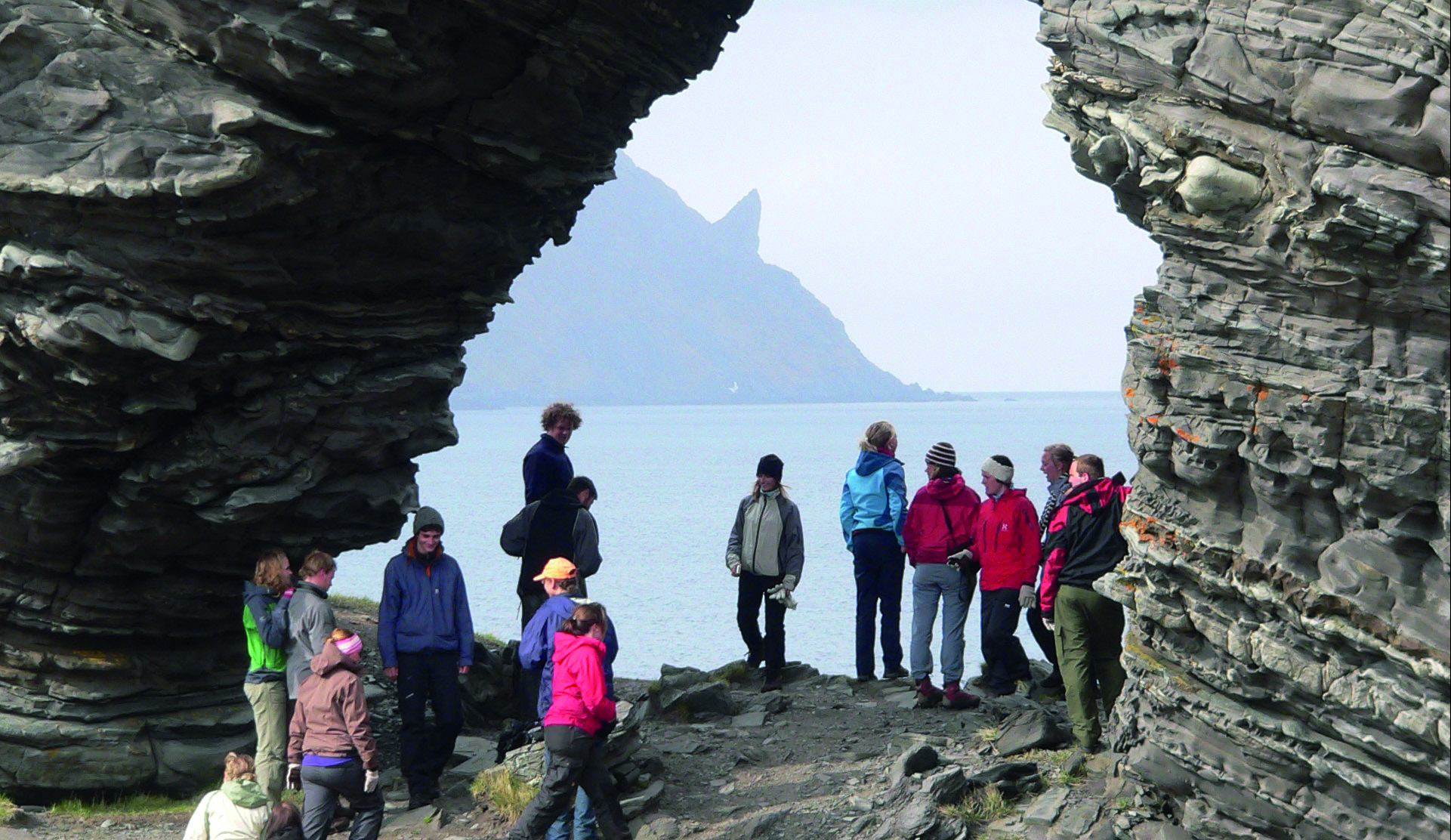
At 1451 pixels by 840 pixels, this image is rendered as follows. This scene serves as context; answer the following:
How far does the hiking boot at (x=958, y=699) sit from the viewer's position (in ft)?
49.6

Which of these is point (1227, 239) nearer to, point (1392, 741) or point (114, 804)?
point (1392, 741)

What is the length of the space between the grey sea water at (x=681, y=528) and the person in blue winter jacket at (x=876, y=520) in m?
1.70

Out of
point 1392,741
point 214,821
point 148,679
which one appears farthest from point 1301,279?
point 148,679

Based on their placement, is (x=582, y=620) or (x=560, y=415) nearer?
(x=582, y=620)

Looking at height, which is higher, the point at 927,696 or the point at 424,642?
the point at 424,642

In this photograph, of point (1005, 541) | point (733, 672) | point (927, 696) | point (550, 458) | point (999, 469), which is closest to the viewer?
point (999, 469)

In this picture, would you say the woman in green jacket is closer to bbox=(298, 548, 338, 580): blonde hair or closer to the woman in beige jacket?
bbox=(298, 548, 338, 580): blonde hair

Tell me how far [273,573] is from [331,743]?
2.54 metres

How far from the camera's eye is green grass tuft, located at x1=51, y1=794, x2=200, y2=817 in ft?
49.0

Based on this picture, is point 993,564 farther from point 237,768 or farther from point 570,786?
point 237,768

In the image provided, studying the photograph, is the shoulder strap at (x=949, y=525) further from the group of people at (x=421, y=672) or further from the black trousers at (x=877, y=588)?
the group of people at (x=421, y=672)

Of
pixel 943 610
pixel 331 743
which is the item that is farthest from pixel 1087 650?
pixel 331 743

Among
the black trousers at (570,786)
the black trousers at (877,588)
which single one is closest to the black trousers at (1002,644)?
the black trousers at (877,588)

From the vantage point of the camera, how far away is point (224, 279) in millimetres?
13484
